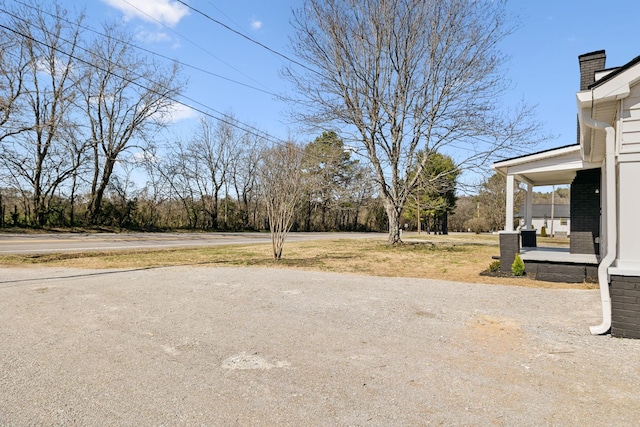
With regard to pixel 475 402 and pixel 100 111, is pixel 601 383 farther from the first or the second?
pixel 100 111

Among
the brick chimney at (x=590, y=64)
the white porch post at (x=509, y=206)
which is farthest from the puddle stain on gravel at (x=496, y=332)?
the brick chimney at (x=590, y=64)

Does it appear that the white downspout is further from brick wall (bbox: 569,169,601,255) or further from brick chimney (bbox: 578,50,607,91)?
brick chimney (bbox: 578,50,607,91)

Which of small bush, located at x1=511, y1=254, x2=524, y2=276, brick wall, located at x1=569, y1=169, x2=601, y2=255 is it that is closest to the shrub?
brick wall, located at x1=569, y1=169, x2=601, y2=255

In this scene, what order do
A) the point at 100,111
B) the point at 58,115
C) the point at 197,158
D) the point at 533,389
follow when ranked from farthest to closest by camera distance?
the point at 197,158, the point at 100,111, the point at 58,115, the point at 533,389

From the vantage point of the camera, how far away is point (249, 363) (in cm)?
329

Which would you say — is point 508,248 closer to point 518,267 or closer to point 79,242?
point 518,267

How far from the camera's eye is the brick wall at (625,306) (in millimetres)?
4012

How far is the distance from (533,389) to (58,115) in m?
27.0

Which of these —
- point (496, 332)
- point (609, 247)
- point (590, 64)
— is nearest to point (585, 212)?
point (590, 64)

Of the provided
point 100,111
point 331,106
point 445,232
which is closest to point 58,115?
point 100,111

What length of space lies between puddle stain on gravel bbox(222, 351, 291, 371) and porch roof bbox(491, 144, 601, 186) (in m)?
8.43

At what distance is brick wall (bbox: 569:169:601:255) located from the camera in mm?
9781

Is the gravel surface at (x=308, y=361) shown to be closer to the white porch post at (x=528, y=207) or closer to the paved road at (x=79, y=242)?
the white porch post at (x=528, y=207)

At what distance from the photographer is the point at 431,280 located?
798cm
